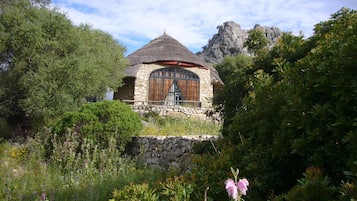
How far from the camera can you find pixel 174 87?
27.7m

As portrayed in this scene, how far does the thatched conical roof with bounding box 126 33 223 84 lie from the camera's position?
26.0 meters

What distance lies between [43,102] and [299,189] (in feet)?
39.0

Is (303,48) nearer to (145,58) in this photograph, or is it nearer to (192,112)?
(192,112)

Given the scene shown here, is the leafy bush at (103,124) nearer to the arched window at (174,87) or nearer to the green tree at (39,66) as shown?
the green tree at (39,66)

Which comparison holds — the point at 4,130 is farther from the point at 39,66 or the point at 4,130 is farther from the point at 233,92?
the point at 233,92

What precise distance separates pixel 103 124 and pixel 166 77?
17.7 m

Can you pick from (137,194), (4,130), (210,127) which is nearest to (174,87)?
(210,127)

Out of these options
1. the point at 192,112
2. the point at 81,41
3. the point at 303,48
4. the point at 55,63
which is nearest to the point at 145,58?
the point at 192,112

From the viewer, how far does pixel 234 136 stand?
14.0 ft

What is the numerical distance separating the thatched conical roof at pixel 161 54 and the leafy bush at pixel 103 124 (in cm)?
1525

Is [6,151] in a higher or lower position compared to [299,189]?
lower

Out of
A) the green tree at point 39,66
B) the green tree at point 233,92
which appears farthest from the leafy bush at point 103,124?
the green tree at point 233,92

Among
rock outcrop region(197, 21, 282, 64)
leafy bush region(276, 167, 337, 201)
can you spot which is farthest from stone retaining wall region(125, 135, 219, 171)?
rock outcrop region(197, 21, 282, 64)

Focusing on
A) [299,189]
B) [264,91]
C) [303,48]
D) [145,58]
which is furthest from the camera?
[145,58]
